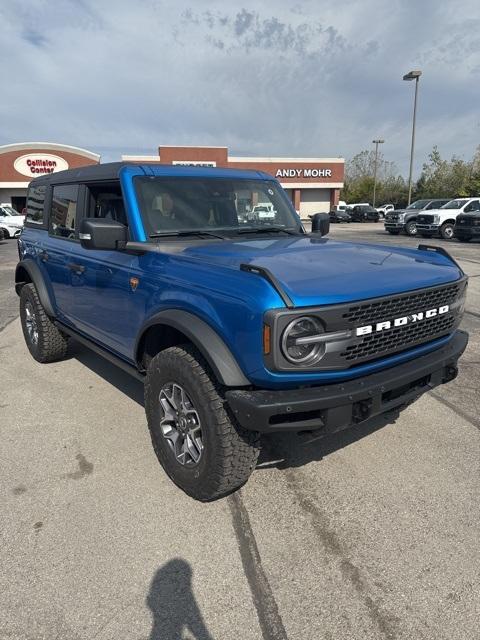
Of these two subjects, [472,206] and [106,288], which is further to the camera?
[472,206]

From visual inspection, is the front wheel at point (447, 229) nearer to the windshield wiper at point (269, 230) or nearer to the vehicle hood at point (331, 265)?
→ the windshield wiper at point (269, 230)

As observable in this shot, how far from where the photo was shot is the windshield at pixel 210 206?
3.28 meters

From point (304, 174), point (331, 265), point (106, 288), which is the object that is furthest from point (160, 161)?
point (331, 265)

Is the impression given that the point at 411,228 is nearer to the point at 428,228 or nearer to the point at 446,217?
the point at 428,228

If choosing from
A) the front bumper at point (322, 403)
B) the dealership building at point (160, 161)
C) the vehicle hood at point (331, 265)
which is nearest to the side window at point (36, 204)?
the vehicle hood at point (331, 265)

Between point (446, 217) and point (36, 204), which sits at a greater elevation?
point (36, 204)

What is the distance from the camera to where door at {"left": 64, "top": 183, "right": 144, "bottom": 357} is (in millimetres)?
3164

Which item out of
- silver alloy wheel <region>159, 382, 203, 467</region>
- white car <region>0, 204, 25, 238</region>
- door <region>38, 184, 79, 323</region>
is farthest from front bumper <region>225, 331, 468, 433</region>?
white car <region>0, 204, 25, 238</region>

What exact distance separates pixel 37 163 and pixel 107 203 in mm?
40430

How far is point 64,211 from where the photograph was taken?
14.1 ft

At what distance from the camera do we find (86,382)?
4.56m

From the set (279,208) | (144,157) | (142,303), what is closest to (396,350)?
(142,303)

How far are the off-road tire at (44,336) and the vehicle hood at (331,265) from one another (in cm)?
247

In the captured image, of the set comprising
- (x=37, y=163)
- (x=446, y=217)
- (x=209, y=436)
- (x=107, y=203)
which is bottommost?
(x=209, y=436)
